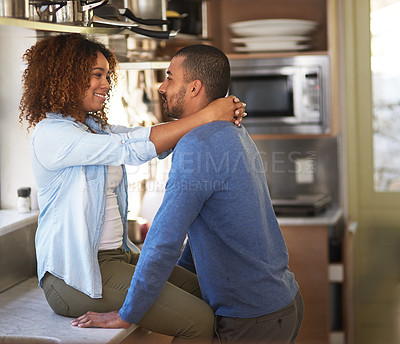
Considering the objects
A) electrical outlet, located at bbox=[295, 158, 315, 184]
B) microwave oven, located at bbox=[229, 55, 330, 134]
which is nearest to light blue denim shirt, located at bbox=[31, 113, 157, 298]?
microwave oven, located at bbox=[229, 55, 330, 134]

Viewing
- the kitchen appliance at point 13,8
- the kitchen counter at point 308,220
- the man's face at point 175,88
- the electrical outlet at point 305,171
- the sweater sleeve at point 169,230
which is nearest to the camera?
the sweater sleeve at point 169,230

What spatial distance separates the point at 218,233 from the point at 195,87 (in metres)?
0.39

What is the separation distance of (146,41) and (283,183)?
1.16m

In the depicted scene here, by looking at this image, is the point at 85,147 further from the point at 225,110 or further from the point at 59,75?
the point at 225,110

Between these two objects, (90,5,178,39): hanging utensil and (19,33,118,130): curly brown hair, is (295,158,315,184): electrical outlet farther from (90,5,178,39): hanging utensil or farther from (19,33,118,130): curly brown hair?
(19,33,118,130): curly brown hair

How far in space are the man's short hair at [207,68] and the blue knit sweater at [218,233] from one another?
0.14 metres

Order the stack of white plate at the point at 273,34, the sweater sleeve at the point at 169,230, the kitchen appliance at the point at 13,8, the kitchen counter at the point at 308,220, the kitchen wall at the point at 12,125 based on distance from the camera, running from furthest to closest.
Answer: the stack of white plate at the point at 273,34 < the kitchen counter at the point at 308,220 < the kitchen wall at the point at 12,125 < the kitchen appliance at the point at 13,8 < the sweater sleeve at the point at 169,230

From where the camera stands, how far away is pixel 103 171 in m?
1.45

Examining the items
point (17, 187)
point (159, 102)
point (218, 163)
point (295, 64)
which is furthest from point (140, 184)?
point (218, 163)

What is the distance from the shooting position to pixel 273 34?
2857 mm

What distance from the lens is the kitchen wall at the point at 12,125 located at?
6.31 feet

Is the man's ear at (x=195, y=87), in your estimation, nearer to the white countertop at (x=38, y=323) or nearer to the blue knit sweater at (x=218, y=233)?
the blue knit sweater at (x=218, y=233)

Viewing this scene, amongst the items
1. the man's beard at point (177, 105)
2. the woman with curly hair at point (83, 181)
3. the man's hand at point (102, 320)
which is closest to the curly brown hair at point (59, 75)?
the woman with curly hair at point (83, 181)

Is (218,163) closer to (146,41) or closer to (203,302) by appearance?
(203,302)
